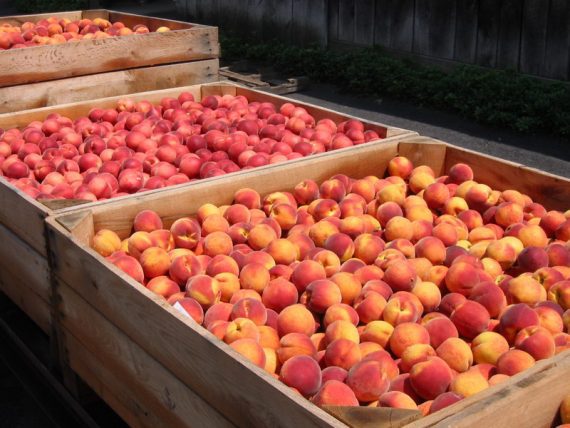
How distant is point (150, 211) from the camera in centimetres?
274

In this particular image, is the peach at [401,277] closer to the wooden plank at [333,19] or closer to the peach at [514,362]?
the peach at [514,362]

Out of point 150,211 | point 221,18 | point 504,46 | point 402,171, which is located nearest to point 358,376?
point 150,211

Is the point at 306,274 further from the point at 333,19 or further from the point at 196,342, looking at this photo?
the point at 333,19

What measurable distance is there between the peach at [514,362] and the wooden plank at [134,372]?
70 centimetres

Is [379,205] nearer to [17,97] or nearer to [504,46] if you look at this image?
[17,97]

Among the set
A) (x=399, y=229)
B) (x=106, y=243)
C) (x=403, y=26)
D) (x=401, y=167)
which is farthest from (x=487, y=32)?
(x=106, y=243)

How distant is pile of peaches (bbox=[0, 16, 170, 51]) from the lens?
5.46 meters

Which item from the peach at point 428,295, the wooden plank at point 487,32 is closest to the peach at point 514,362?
the peach at point 428,295

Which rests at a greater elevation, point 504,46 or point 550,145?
point 504,46

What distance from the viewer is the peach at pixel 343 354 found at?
1.92m

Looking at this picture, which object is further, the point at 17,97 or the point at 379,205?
the point at 17,97

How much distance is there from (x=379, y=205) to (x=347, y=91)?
5772mm

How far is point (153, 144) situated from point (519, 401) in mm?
2536

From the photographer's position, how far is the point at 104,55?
512 cm
